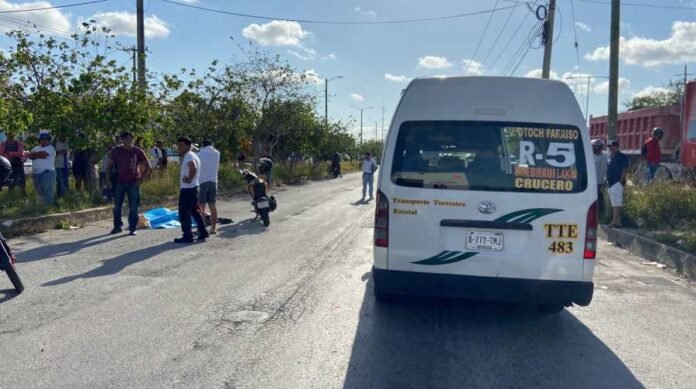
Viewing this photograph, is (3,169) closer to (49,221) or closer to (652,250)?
(49,221)

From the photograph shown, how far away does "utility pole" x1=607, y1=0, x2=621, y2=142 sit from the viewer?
14.2 meters

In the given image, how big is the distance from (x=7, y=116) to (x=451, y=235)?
30.4 ft

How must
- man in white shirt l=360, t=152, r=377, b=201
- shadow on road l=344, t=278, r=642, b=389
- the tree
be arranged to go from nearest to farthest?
shadow on road l=344, t=278, r=642, b=389
man in white shirt l=360, t=152, r=377, b=201
the tree

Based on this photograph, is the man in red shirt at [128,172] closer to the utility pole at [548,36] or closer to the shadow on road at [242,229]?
the shadow on road at [242,229]

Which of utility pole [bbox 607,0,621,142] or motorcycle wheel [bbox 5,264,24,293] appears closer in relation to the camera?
motorcycle wheel [bbox 5,264,24,293]

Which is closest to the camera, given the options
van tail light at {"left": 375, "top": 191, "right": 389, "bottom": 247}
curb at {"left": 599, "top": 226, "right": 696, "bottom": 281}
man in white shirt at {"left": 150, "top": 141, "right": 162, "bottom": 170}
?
van tail light at {"left": 375, "top": 191, "right": 389, "bottom": 247}

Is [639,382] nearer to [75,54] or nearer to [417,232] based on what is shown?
[417,232]

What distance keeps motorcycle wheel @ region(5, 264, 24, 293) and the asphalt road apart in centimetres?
16

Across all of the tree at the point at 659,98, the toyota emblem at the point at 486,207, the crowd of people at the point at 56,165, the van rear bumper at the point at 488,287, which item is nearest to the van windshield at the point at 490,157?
the toyota emblem at the point at 486,207

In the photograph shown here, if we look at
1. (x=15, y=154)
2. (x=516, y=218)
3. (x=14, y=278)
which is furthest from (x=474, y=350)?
(x=15, y=154)


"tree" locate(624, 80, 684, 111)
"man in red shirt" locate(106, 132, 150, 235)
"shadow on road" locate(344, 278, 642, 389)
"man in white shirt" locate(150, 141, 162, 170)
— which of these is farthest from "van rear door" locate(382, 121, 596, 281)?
"tree" locate(624, 80, 684, 111)

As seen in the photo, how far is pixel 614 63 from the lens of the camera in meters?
14.2

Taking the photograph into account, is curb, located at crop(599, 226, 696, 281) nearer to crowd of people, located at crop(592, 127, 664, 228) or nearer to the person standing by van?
crowd of people, located at crop(592, 127, 664, 228)

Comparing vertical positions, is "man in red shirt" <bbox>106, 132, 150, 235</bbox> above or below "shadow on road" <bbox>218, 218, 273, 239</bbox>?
above
